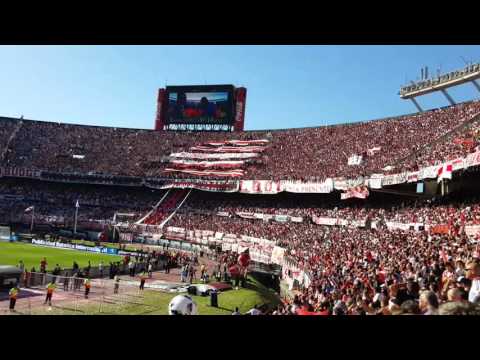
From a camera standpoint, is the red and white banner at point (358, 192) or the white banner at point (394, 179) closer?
the white banner at point (394, 179)

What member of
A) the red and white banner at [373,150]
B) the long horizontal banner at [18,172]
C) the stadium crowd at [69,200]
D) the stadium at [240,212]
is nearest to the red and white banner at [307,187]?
the stadium at [240,212]

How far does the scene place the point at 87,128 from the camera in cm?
8100

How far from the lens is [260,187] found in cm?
5609

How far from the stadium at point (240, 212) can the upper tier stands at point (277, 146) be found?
28 cm

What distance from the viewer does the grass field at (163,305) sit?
1948 centimetres

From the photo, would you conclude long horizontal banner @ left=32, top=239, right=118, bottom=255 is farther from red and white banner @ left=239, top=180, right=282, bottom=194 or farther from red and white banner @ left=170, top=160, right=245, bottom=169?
red and white banner @ left=170, top=160, right=245, bottom=169

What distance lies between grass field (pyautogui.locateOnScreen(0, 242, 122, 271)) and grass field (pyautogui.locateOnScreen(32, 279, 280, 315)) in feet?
39.9

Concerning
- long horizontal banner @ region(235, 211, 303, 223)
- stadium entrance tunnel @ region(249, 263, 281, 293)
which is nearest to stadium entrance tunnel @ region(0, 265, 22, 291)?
stadium entrance tunnel @ region(249, 263, 281, 293)

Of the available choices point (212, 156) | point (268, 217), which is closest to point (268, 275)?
point (268, 217)

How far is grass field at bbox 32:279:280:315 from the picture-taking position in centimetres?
1948

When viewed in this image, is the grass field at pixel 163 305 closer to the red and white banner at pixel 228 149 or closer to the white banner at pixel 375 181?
the white banner at pixel 375 181

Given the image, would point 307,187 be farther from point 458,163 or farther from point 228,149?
point 228,149
